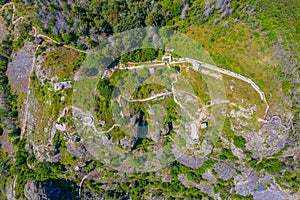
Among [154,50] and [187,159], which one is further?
[187,159]

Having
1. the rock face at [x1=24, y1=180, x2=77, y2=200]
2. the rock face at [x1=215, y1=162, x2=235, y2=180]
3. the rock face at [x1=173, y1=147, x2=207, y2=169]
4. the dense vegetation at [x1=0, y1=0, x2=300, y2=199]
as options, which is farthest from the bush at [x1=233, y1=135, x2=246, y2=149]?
the rock face at [x1=24, y1=180, x2=77, y2=200]

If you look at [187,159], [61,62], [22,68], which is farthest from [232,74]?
[22,68]

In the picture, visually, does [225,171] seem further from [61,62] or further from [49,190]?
[61,62]

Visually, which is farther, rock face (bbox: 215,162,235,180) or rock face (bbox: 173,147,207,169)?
rock face (bbox: 173,147,207,169)

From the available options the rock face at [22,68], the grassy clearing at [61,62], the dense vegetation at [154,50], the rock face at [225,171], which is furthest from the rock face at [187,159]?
Result: the rock face at [22,68]

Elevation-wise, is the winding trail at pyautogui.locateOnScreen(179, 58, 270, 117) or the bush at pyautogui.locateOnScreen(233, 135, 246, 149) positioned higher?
the winding trail at pyautogui.locateOnScreen(179, 58, 270, 117)

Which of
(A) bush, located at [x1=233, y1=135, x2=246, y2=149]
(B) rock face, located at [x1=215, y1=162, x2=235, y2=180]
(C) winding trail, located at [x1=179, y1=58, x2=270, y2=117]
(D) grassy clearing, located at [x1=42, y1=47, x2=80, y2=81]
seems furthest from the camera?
(D) grassy clearing, located at [x1=42, y1=47, x2=80, y2=81]

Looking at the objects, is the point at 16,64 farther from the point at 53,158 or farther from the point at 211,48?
the point at 211,48

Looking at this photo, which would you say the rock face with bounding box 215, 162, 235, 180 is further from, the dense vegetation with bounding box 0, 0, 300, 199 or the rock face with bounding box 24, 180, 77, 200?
the rock face with bounding box 24, 180, 77, 200

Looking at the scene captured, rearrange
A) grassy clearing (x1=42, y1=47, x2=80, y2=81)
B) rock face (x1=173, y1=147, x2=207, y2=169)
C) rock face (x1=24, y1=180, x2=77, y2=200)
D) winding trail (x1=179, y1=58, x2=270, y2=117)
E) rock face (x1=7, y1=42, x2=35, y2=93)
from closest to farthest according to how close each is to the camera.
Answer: winding trail (x1=179, y1=58, x2=270, y2=117) → rock face (x1=24, y1=180, x2=77, y2=200) → grassy clearing (x1=42, y1=47, x2=80, y2=81) → rock face (x1=173, y1=147, x2=207, y2=169) → rock face (x1=7, y1=42, x2=35, y2=93)

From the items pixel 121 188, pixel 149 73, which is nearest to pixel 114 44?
pixel 149 73
